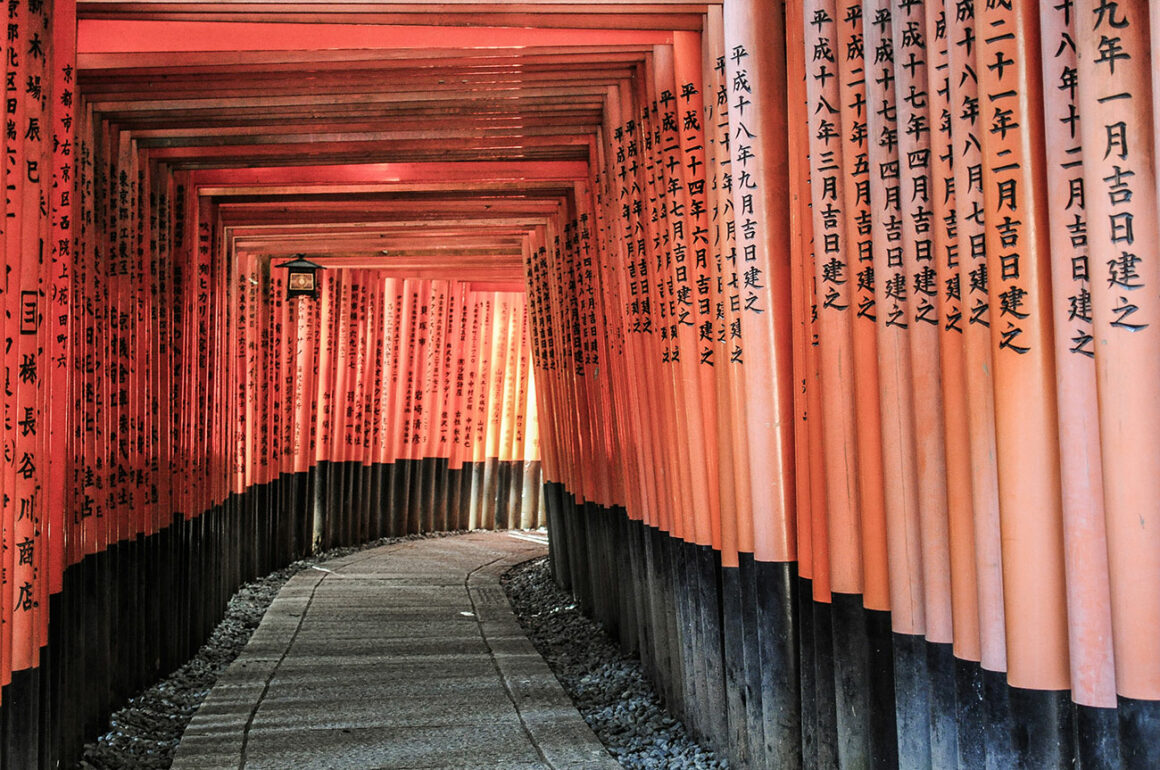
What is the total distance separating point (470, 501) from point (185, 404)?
6223 mm

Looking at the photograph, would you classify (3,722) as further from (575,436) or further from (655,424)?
Answer: (575,436)

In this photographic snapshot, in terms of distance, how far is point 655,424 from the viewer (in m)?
5.29

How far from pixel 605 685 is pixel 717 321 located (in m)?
2.65

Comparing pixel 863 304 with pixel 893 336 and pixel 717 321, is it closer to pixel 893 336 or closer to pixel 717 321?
pixel 893 336

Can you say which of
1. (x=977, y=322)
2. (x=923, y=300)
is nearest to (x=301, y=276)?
(x=923, y=300)

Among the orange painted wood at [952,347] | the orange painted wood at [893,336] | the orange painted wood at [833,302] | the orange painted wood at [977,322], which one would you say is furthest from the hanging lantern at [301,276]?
the orange painted wood at [977,322]

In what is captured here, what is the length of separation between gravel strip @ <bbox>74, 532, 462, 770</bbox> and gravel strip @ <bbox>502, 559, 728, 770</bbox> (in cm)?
202

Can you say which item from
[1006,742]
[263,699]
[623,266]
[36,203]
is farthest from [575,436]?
[1006,742]

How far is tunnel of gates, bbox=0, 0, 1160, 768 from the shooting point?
2.26 meters

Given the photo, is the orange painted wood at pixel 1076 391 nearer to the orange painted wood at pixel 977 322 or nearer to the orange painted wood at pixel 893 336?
the orange painted wood at pixel 977 322

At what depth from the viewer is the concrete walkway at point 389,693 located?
4.46 metres

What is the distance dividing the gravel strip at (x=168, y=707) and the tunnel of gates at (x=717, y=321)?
0.13 m

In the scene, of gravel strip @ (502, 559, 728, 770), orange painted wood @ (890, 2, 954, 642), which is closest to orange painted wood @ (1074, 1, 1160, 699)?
orange painted wood @ (890, 2, 954, 642)

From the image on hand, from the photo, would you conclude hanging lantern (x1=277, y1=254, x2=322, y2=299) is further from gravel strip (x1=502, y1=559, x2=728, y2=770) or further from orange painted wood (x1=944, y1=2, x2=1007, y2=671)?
orange painted wood (x1=944, y1=2, x2=1007, y2=671)
